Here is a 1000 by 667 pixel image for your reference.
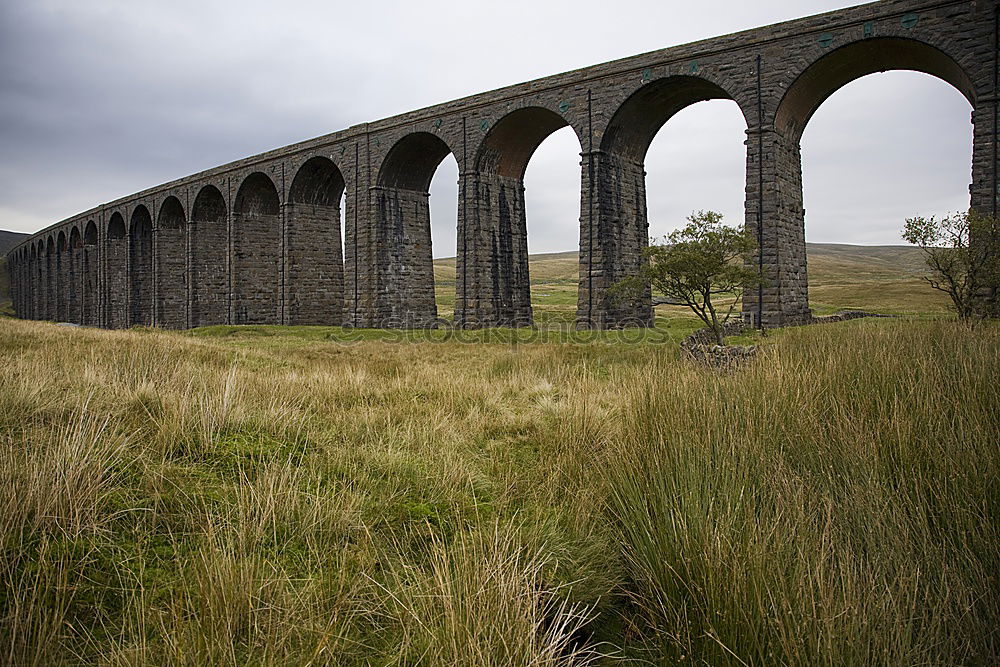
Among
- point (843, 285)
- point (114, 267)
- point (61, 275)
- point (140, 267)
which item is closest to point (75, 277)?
point (61, 275)

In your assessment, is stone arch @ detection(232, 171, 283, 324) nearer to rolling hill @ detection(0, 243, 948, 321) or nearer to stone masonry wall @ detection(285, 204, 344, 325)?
stone masonry wall @ detection(285, 204, 344, 325)

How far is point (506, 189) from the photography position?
2400 centimetres

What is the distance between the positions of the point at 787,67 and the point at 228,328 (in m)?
22.7

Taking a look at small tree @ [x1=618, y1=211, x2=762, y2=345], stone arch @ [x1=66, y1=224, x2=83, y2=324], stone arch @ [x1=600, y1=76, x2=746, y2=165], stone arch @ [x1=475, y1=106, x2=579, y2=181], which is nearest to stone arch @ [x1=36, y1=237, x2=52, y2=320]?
stone arch @ [x1=66, y1=224, x2=83, y2=324]

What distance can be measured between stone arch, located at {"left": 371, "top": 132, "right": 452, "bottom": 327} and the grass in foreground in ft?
68.2

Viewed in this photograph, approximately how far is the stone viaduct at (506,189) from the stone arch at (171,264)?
0.09 metres

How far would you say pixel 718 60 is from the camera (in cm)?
1758

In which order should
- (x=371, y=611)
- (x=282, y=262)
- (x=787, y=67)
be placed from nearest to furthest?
(x=371, y=611), (x=787, y=67), (x=282, y=262)

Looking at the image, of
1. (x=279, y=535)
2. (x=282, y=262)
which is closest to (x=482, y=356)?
(x=279, y=535)

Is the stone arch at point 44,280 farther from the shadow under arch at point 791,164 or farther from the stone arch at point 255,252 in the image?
the shadow under arch at point 791,164

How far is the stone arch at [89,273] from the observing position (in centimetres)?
4659

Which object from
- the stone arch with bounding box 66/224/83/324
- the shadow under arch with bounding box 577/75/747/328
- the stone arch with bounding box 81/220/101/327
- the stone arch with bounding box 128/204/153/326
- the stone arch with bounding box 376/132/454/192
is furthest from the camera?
the stone arch with bounding box 66/224/83/324

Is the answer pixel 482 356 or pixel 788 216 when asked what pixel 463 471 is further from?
pixel 788 216

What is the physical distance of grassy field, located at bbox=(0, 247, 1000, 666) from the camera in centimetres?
199
